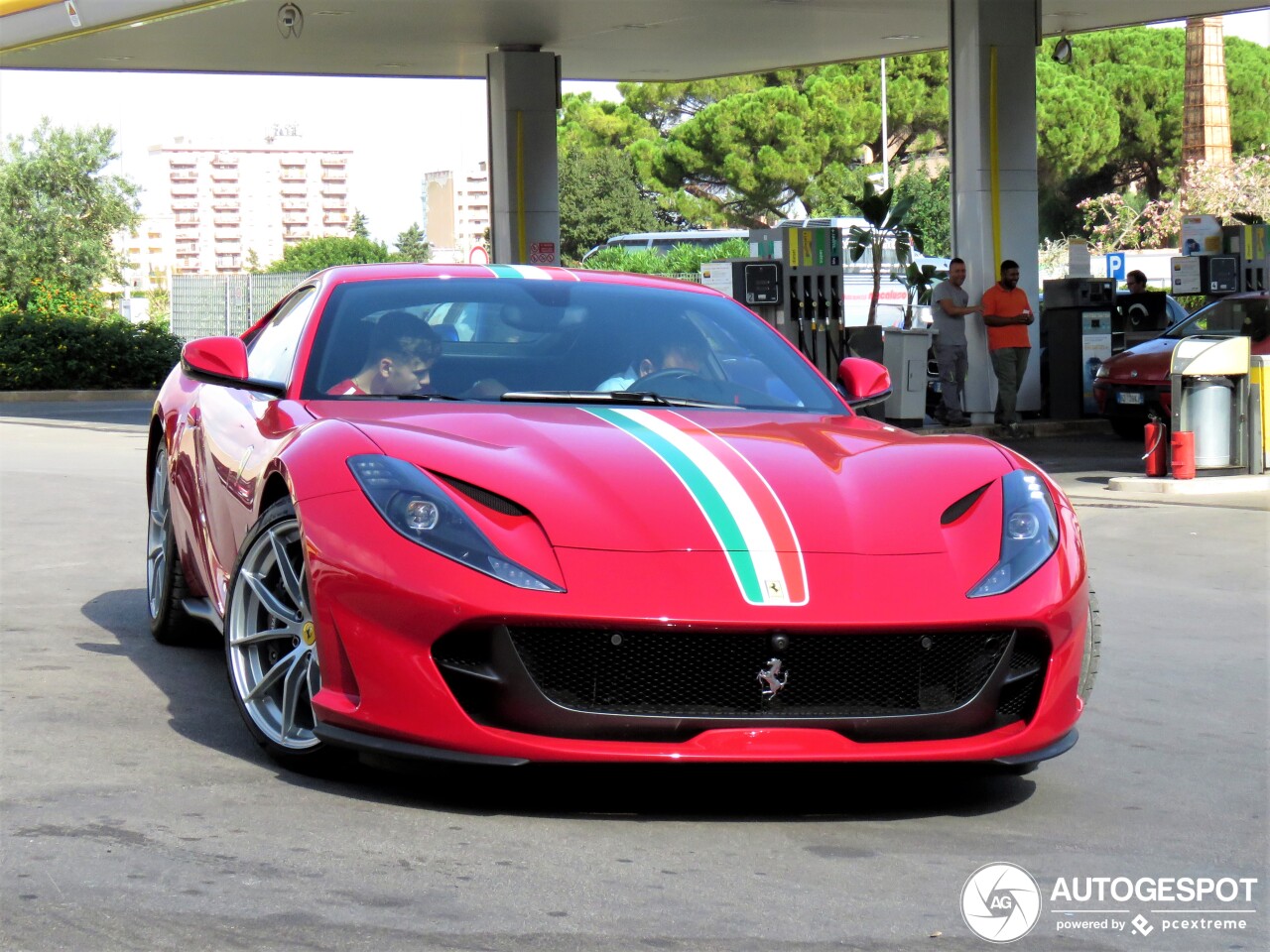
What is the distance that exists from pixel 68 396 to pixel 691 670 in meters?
27.0

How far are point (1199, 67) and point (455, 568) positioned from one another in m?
63.1

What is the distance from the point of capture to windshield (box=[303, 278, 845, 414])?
5.25 meters

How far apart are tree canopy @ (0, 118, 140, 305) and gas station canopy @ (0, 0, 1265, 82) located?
2522cm

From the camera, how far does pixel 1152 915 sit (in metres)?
3.53

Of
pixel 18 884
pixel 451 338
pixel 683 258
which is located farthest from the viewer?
pixel 683 258

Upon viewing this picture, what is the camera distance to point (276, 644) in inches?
185

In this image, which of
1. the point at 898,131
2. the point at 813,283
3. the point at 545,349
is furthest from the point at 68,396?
the point at 898,131

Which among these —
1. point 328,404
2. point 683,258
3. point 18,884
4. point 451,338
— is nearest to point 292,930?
point 18,884

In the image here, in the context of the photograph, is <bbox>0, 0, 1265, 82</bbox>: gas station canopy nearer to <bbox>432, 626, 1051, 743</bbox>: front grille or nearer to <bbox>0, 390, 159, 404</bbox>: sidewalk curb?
<bbox>0, 390, 159, 404</bbox>: sidewalk curb

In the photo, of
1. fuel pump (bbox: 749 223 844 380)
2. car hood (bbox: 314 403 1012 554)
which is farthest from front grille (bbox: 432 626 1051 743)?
fuel pump (bbox: 749 223 844 380)

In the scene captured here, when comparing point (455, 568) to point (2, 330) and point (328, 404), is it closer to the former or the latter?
point (328, 404)

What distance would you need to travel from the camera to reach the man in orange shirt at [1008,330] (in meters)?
19.4

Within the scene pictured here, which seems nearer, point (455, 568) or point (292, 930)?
point (292, 930)

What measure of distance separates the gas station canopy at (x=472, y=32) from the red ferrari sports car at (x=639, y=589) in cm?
1660
